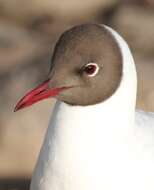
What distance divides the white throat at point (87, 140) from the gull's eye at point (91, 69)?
0.44 feet

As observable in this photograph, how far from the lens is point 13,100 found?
17.8ft

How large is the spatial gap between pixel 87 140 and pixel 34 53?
9.09ft

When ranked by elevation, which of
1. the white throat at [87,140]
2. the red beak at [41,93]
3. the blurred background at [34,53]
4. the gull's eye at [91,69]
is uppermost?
the blurred background at [34,53]

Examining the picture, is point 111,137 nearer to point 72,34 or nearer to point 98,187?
point 98,187

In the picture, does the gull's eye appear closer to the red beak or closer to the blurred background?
Answer: the red beak

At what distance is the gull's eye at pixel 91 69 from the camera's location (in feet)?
11.2

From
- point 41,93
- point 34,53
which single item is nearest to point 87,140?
point 41,93

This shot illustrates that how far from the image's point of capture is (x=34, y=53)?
6.33 meters

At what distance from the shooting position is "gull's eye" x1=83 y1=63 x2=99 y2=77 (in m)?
3.40

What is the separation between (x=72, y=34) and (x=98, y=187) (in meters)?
0.79

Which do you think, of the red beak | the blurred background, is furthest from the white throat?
the blurred background

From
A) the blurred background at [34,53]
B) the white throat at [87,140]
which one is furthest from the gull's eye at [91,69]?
the blurred background at [34,53]

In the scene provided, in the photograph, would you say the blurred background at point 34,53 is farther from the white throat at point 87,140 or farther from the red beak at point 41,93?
the red beak at point 41,93

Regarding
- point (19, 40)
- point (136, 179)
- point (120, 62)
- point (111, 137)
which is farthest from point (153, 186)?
point (19, 40)
